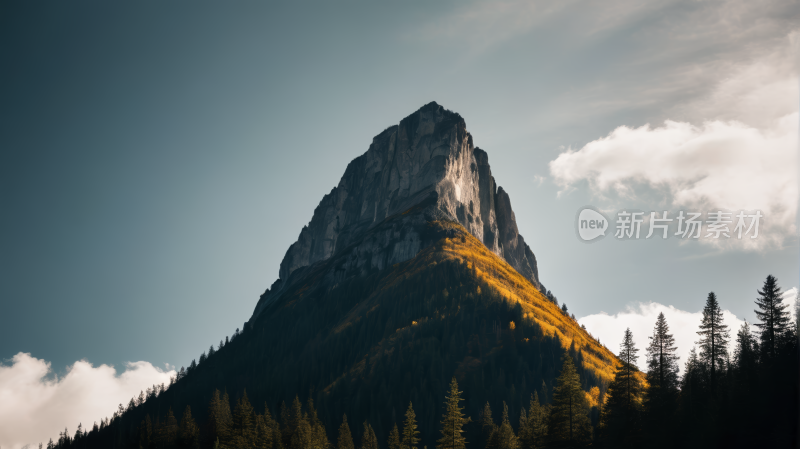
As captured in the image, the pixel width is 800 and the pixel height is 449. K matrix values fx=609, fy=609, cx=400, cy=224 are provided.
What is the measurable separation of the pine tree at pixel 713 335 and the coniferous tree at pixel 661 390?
3.79 metres

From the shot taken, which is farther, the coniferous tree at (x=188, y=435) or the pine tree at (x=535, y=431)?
the coniferous tree at (x=188, y=435)

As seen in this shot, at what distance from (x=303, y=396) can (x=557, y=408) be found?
397ft

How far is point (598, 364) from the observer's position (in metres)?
194

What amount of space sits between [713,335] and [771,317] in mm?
Result: 7625

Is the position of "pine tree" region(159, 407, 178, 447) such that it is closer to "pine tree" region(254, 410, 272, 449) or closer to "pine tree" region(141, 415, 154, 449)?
"pine tree" region(141, 415, 154, 449)

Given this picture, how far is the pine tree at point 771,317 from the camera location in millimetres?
70750

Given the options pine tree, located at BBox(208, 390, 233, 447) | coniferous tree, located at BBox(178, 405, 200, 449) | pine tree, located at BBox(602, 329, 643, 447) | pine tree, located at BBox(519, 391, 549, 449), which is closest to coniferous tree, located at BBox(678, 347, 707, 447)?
pine tree, located at BBox(602, 329, 643, 447)

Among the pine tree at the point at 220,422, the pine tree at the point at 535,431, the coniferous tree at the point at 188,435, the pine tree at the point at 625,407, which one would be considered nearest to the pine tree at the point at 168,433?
the coniferous tree at the point at 188,435

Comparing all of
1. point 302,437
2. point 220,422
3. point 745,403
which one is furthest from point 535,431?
point 220,422

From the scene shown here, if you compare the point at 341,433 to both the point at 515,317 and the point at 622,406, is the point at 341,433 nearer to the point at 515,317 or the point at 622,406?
the point at 622,406

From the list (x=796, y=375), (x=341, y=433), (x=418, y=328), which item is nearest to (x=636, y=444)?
(x=796, y=375)

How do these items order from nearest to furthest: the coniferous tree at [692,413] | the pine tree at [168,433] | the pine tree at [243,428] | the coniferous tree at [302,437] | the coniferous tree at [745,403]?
the coniferous tree at [745,403] → the coniferous tree at [692,413] → the coniferous tree at [302,437] → the pine tree at [243,428] → the pine tree at [168,433]

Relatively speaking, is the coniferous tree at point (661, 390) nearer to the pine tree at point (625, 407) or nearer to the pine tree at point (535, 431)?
the pine tree at point (625, 407)

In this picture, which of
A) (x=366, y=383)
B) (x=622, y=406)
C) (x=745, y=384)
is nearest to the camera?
(x=745, y=384)
